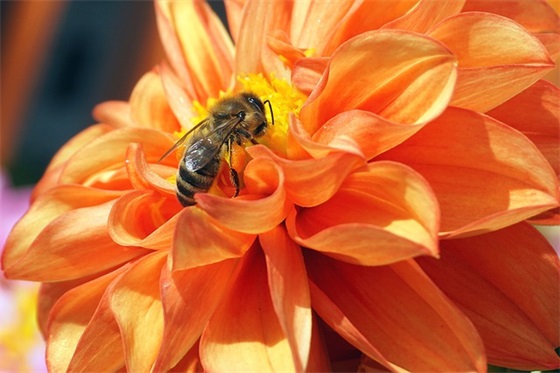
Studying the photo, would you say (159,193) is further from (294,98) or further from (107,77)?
(107,77)

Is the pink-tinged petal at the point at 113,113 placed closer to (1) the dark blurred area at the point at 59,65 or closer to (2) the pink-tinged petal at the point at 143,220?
(2) the pink-tinged petal at the point at 143,220

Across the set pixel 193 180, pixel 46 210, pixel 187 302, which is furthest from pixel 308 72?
pixel 46 210

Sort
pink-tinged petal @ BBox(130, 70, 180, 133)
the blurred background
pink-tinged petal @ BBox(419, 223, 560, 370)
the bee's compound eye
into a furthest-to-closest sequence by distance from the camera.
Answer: the blurred background
pink-tinged petal @ BBox(130, 70, 180, 133)
the bee's compound eye
pink-tinged petal @ BBox(419, 223, 560, 370)

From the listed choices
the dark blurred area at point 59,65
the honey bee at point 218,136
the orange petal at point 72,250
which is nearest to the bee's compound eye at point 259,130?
the honey bee at point 218,136

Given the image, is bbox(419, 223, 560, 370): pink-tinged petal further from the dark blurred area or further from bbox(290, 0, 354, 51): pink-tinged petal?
the dark blurred area

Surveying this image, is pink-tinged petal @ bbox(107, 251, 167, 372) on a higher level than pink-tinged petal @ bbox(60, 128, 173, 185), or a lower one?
lower

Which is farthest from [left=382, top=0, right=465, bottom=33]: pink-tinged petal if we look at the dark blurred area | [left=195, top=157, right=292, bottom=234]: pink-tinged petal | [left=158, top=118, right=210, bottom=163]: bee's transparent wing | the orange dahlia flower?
the dark blurred area
